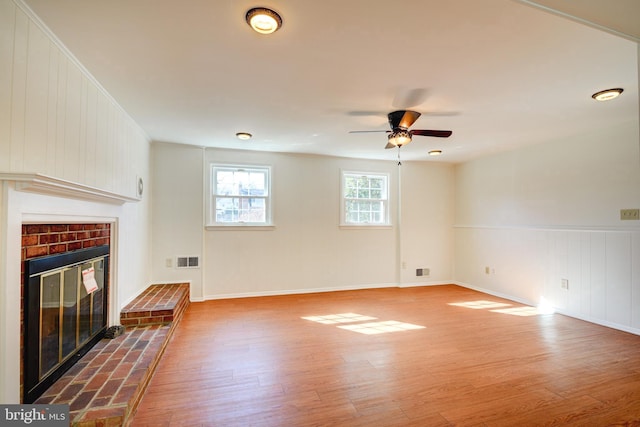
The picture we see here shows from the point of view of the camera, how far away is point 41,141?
5.62 feet

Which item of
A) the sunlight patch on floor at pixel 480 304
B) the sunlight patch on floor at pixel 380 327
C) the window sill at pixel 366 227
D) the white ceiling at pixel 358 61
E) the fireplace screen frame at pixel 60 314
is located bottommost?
the sunlight patch on floor at pixel 480 304

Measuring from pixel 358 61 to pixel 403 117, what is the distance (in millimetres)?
974

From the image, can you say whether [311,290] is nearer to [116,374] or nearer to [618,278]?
[116,374]

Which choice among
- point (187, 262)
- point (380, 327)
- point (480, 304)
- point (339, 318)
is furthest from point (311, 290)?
point (480, 304)

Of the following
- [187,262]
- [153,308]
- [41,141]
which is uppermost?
[41,141]

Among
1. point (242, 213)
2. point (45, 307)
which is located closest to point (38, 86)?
point (45, 307)

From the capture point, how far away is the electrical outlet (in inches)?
123

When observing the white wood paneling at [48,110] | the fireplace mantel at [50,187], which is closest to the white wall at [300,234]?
the white wood paneling at [48,110]

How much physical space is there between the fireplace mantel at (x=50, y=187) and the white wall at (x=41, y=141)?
18 mm

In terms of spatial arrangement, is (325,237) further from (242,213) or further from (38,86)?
(38,86)

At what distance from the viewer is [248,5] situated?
4.84 ft

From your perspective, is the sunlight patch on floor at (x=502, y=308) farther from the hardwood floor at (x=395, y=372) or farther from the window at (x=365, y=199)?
the window at (x=365, y=199)

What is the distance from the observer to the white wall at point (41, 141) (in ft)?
4.66

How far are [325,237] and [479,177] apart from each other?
296 centimetres
